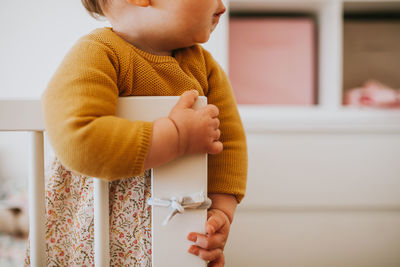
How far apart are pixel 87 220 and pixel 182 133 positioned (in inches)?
8.2

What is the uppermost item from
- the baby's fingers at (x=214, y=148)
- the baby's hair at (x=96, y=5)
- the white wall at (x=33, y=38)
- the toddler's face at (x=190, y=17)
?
the white wall at (x=33, y=38)

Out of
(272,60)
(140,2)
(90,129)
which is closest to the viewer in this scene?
(90,129)

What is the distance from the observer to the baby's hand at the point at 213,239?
428 mm

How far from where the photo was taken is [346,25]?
137cm

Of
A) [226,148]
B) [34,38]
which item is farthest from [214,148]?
[34,38]

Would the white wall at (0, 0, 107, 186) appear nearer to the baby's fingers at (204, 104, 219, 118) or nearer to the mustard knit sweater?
the mustard knit sweater

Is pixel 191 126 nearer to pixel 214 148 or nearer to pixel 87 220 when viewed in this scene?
pixel 214 148

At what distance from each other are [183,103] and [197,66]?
0.22 m

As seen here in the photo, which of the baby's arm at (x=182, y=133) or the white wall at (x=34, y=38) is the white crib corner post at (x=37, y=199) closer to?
the baby's arm at (x=182, y=133)

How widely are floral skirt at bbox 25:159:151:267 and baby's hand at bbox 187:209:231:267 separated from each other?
79 mm

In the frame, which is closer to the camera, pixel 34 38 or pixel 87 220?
pixel 87 220

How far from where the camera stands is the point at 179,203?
41cm

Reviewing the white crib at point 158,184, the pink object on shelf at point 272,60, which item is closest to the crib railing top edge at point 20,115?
the white crib at point 158,184

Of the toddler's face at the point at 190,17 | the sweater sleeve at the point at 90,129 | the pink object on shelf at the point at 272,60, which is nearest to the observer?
the sweater sleeve at the point at 90,129
